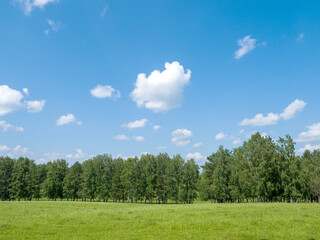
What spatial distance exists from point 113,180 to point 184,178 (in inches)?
1389

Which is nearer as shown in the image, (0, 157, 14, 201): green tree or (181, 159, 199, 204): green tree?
(181, 159, 199, 204): green tree

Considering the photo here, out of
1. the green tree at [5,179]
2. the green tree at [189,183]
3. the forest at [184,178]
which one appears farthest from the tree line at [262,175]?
the green tree at [5,179]

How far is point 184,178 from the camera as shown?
100 meters

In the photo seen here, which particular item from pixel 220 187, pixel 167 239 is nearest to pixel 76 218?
pixel 167 239

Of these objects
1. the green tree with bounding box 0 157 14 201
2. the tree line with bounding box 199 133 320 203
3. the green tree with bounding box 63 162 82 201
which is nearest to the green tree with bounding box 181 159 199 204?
the tree line with bounding box 199 133 320 203

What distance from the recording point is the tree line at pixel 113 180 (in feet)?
335

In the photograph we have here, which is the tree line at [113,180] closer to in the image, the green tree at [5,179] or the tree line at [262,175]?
the green tree at [5,179]

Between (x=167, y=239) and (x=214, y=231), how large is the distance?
16.3 feet

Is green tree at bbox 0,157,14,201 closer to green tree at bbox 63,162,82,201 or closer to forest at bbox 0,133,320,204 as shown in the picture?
forest at bbox 0,133,320,204

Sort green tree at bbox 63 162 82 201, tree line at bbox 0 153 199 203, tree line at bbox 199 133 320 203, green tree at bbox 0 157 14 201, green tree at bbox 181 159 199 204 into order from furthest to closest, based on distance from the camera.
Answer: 1. green tree at bbox 63 162 82 201
2. green tree at bbox 0 157 14 201
3. tree line at bbox 0 153 199 203
4. green tree at bbox 181 159 199 204
5. tree line at bbox 199 133 320 203

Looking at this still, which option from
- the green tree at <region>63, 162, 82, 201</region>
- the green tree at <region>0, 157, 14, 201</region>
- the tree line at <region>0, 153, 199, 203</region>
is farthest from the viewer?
the green tree at <region>63, 162, 82, 201</region>

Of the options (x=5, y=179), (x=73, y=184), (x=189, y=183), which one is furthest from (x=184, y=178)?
(x=5, y=179)

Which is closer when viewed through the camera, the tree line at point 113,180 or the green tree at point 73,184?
the tree line at point 113,180

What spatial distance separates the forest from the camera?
73062 millimetres
